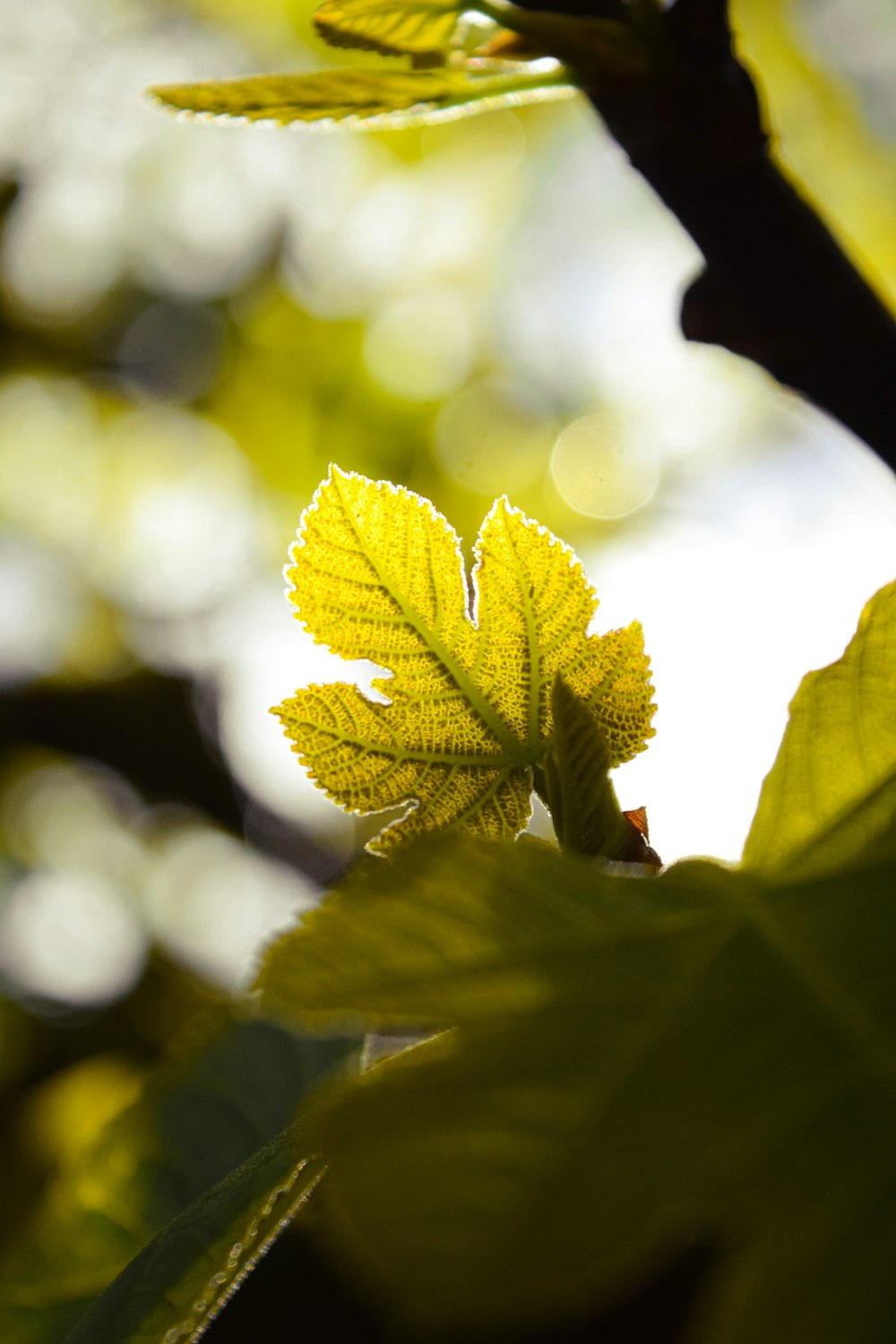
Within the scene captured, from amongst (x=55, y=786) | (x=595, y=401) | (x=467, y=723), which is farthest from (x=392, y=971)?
(x=55, y=786)

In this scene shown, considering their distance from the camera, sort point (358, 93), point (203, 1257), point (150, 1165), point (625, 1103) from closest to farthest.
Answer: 1. point (625, 1103)
2. point (203, 1257)
3. point (358, 93)
4. point (150, 1165)

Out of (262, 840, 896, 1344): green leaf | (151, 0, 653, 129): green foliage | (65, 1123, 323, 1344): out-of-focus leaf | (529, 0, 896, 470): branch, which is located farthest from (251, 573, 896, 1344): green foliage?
(151, 0, 653, 129): green foliage

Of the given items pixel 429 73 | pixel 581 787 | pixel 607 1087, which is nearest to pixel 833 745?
pixel 581 787

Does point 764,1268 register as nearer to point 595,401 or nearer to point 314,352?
point 595,401

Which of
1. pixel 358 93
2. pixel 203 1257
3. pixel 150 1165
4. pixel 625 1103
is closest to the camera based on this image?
pixel 625 1103

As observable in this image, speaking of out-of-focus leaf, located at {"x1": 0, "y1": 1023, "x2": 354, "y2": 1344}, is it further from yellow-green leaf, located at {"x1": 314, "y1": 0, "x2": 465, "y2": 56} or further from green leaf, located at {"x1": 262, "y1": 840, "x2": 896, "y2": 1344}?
yellow-green leaf, located at {"x1": 314, "y1": 0, "x2": 465, "y2": 56}

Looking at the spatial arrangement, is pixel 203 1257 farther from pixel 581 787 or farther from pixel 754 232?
pixel 754 232
